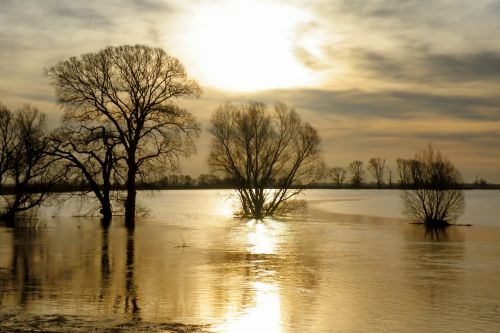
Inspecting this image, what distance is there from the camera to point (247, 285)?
18.5 m

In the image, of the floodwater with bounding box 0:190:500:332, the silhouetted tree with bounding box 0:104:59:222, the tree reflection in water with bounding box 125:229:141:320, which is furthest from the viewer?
the silhouetted tree with bounding box 0:104:59:222

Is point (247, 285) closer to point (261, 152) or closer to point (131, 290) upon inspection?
point (131, 290)

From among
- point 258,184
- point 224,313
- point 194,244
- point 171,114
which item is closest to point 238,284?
point 224,313

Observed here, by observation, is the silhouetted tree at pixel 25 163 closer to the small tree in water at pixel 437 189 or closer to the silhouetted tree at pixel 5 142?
the silhouetted tree at pixel 5 142

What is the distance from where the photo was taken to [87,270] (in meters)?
21.5

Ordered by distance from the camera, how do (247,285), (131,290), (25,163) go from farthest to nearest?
(25,163), (247,285), (131,290)

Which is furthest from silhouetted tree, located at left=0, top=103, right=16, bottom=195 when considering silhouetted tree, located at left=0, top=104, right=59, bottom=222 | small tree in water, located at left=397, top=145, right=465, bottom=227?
small tree in water, located at left=397, top=145, right=465, bottom=227

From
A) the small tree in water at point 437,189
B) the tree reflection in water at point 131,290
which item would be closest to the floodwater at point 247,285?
the tree reflection in water at point 131,290

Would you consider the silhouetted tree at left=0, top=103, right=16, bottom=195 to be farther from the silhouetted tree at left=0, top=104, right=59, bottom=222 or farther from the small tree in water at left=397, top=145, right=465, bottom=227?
the small tree in water at left=397, top=145, right=465, bottom=227

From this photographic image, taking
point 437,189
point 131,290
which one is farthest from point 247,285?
point 437,189

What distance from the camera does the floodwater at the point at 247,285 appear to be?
527 inches

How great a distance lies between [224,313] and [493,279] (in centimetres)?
1068

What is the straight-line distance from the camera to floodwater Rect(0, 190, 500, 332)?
43.9 ft

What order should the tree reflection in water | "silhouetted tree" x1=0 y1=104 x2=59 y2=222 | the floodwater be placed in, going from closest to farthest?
the floodwater < the tree reflection in water < "silhouetted tree" x1=0 y1=104 x2=59 y2=222
